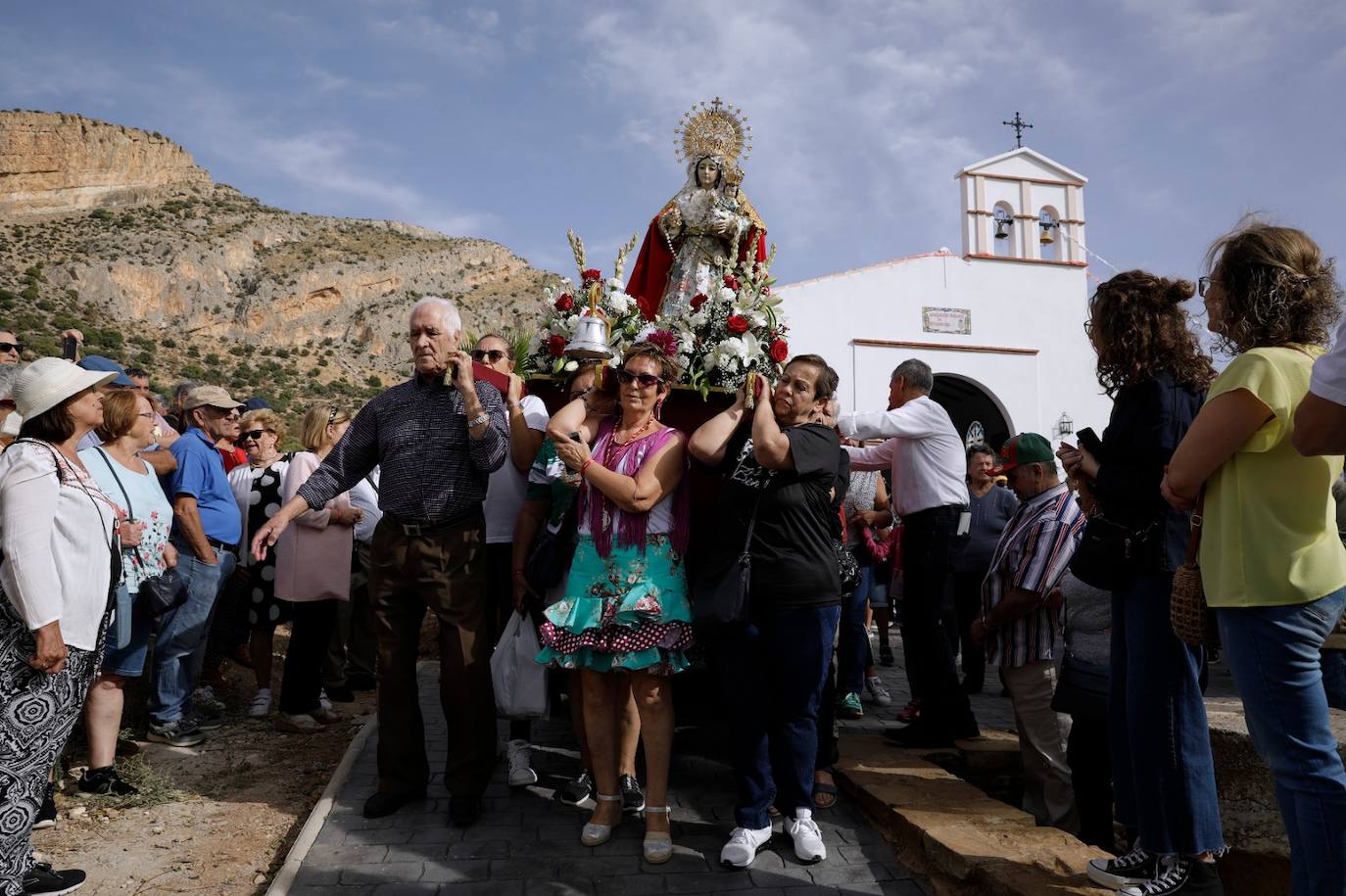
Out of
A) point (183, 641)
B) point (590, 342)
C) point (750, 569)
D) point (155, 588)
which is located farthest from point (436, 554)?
point (183, 641)

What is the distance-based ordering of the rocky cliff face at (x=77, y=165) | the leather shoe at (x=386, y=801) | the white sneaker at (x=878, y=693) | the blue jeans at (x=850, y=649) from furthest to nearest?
the rocky cliff face at (x=77, y=165)
the white sneaker at (x=878, y=693)
the blue jeans at (x=850, y=649)
the leather shoe at (x=386, y=801)

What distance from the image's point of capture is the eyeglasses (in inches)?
148

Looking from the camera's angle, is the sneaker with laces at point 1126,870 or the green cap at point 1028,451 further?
the green cap at point 1028,451

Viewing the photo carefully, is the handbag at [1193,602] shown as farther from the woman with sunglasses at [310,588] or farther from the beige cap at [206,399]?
the beige cap at [206,399]

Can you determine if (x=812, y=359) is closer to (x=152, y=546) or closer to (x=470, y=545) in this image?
(x=470, y=545)

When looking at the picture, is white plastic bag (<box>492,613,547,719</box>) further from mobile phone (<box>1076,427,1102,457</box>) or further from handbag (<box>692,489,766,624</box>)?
mobile phone (<box>1076,427,1102,457</box>)

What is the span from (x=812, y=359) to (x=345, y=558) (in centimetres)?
347

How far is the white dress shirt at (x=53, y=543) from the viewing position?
3.14 metres

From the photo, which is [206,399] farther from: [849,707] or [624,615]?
[849,707]

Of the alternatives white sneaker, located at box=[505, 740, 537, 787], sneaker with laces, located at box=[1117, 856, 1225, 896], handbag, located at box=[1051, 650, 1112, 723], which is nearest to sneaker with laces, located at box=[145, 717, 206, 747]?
white sneaker, located at box=[505, 740, 537, 787]

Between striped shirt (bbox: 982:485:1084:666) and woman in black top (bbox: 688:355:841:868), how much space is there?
4.35ft

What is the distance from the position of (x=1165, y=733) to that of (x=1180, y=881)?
0.44 metres

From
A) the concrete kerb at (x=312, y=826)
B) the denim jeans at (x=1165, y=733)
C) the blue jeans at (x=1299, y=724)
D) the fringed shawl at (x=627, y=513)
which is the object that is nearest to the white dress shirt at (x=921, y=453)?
the fringed shawl at (x=627, y=513)

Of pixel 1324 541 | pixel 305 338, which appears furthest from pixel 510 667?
pixel 305 338
